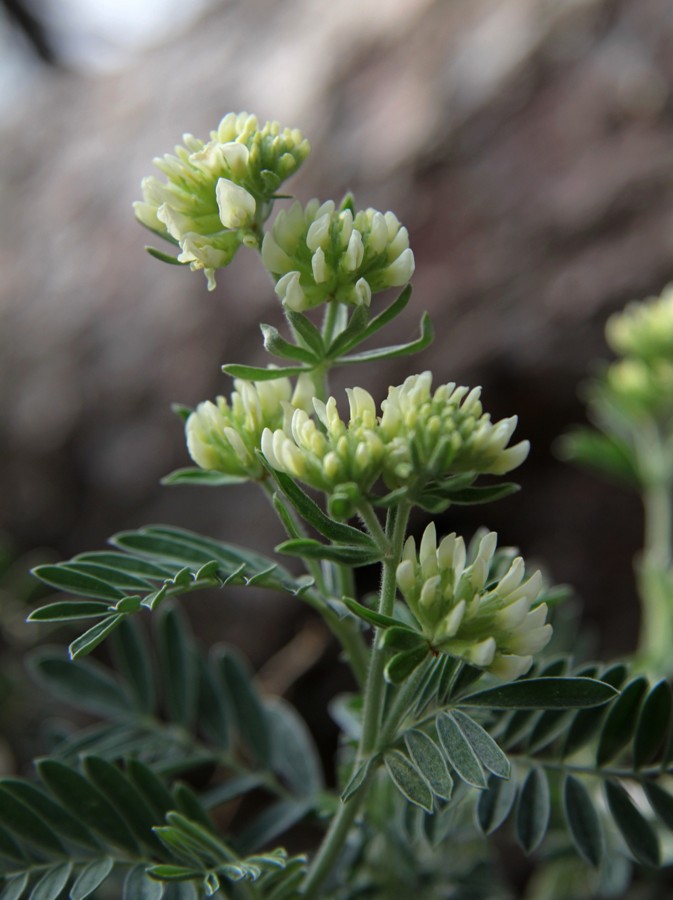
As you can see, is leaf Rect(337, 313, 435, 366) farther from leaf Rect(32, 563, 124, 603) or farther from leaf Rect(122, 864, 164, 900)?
leaf Rect(122, 864, 164, 900)

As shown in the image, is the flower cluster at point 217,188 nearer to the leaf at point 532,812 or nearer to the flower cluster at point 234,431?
the flower cluster at point 234,431

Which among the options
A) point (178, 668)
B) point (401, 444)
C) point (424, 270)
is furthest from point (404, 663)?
point (424, 270)

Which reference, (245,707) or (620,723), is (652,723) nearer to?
(620,723)

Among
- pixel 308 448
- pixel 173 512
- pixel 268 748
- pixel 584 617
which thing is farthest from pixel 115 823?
pixel 584 617

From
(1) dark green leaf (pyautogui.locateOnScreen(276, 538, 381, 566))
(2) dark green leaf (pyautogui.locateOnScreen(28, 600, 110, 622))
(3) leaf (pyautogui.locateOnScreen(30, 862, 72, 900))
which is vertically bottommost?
(3) leaf (pyautogui.locateOnScreen(30, 862, 72, 900))

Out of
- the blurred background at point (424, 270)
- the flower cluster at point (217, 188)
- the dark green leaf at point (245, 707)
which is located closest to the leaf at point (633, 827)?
the dark green leaf at point (245, 707)

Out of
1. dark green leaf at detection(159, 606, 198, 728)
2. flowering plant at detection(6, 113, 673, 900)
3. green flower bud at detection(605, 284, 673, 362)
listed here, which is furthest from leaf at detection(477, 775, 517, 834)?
green flower bud at detection(605, 284, 673, 362)

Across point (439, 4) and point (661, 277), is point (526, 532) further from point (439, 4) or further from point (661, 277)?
point (439, 4)
